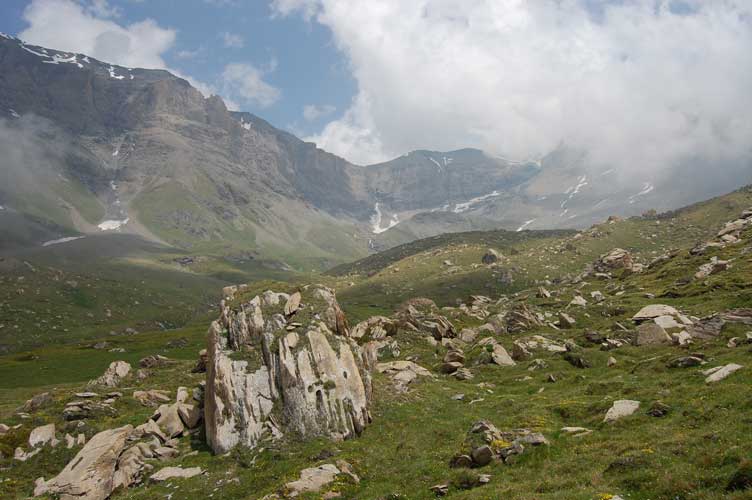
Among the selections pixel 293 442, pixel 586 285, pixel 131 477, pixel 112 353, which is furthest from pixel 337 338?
pixel 112 353

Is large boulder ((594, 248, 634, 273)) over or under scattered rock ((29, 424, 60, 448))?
over

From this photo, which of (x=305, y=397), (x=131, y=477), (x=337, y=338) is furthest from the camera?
(x=337, y=338)

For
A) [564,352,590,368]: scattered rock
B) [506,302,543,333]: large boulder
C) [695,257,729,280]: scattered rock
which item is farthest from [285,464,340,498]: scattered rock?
[695,257,729,280]: scattered rock

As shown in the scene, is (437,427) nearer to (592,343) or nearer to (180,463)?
(180,463)

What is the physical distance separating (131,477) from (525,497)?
30.8 meters

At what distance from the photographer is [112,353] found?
145 meters

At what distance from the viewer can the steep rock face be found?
38219 mm

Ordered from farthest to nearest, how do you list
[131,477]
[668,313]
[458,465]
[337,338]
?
[668,313] < [337,338] < [131,477] < [458,465]

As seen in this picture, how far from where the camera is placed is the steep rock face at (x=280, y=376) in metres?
38.2

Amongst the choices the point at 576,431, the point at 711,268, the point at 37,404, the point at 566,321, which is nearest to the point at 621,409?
the point at 576,431

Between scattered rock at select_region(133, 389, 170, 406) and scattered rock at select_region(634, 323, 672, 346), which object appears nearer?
scattered rock at select_region(634, 323, 672, 346)

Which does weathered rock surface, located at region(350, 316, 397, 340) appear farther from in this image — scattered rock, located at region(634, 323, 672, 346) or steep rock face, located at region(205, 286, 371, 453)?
scattered rock, located at region(634, 323, 672, 346)

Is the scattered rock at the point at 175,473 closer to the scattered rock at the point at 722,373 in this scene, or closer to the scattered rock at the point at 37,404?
the scattered rock at the point at 37,404

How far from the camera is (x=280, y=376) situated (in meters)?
40.7
